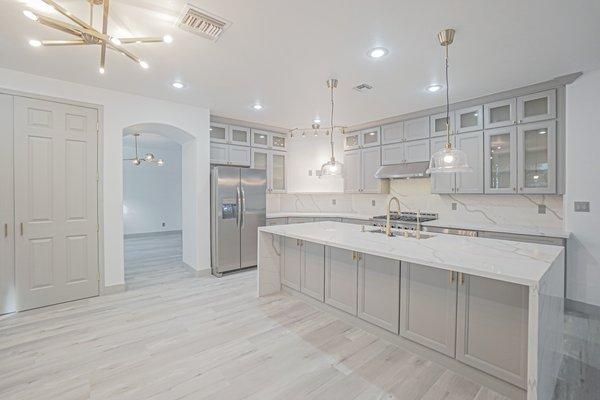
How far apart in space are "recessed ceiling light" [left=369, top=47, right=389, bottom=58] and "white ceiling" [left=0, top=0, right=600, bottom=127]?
0.06m

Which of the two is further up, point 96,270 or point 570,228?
point 570,228

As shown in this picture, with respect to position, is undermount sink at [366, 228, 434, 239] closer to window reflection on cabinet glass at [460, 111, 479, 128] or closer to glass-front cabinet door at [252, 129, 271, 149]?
window reflection on cabinet glass at [460, 111, 479, 128]

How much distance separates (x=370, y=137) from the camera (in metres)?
5.47

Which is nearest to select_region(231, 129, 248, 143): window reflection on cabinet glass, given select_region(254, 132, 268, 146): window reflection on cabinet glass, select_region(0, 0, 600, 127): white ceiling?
select_region(254, 132, 268, 146): window reflection on cabinet glass

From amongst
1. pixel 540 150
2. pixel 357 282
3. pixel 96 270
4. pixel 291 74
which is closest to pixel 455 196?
pixel 540 150

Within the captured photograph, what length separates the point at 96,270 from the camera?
370 centimetres

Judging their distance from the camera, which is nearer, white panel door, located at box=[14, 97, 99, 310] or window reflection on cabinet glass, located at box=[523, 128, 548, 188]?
white panel door, located at box=[14, 97, 99, 310]

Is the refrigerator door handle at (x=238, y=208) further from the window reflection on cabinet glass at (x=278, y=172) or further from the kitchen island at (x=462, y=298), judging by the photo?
the kitchen island at (x=462, y=298)

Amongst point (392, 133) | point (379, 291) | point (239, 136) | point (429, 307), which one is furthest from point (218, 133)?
point (429, 307)

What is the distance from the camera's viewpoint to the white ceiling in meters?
2.12

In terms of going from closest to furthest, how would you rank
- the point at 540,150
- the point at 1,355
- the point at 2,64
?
the point at 1,355 → the point at 2,64 → the point at 540,150

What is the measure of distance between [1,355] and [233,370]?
2.01 m

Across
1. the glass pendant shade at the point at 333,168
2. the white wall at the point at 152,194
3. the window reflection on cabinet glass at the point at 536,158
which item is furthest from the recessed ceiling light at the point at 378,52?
the white wall at the point at 152,194

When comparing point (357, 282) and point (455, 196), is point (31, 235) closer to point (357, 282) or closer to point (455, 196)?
point (357, 282)
